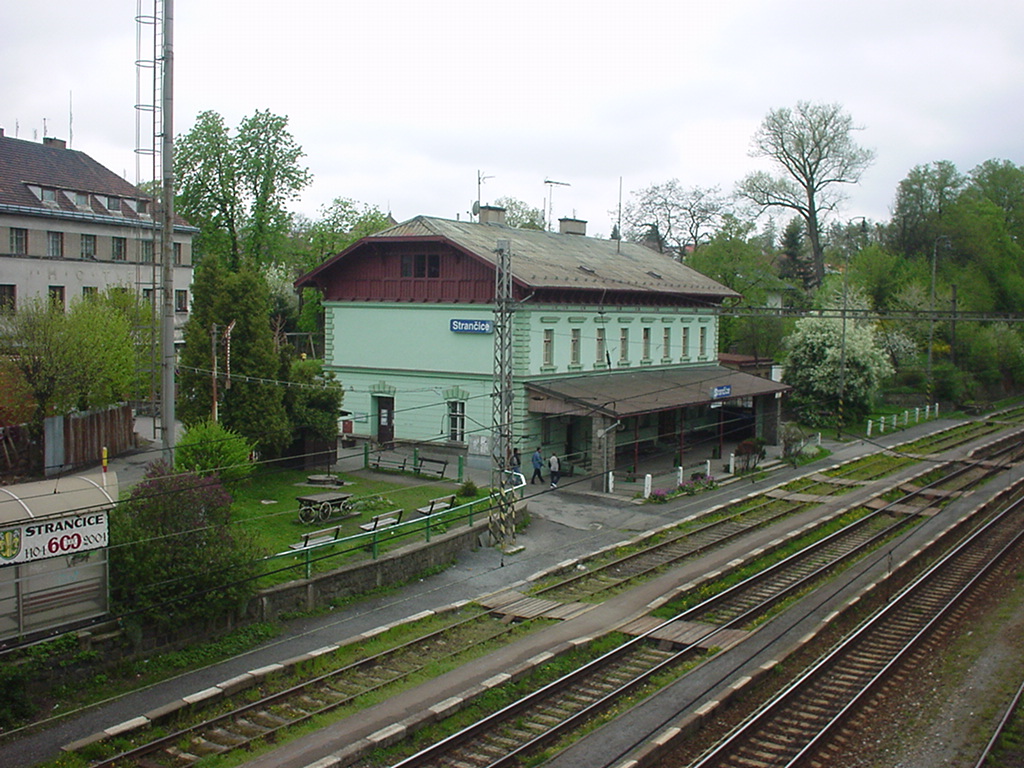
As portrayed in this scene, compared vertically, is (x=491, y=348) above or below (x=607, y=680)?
above

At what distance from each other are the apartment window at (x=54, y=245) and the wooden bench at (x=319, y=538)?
93.6ft

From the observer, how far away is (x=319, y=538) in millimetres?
20344

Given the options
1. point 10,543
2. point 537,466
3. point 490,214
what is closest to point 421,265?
point 490,214

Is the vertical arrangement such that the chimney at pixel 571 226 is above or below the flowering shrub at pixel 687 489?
above

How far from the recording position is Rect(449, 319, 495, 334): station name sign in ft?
103

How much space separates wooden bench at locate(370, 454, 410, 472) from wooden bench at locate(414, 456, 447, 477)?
20.7 inches

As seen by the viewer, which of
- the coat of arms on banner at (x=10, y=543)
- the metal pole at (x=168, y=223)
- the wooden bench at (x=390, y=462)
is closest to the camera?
the coat of arms on banner at (x=10, y=543)

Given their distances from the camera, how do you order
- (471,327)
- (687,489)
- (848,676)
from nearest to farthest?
(848,676)
(687,489)
(471,327)

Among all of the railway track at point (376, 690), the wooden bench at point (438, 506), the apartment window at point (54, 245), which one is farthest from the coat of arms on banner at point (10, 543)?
the apartment window at point (54, 245)

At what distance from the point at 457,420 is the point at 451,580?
492 inches

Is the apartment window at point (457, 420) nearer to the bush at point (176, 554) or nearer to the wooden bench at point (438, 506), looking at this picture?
the wooden bench at point (438, 506)

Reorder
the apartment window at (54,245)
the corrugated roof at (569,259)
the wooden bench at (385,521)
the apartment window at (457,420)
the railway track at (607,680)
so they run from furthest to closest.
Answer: the apartment window at (54,245) < the apartment window at (457,420) < the corrugated roof at (569,259) < the wooden bench at (385,521) < the railway track at (607,680)

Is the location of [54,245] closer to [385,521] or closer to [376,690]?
[385,521]

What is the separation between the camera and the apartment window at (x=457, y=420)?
32469mm
